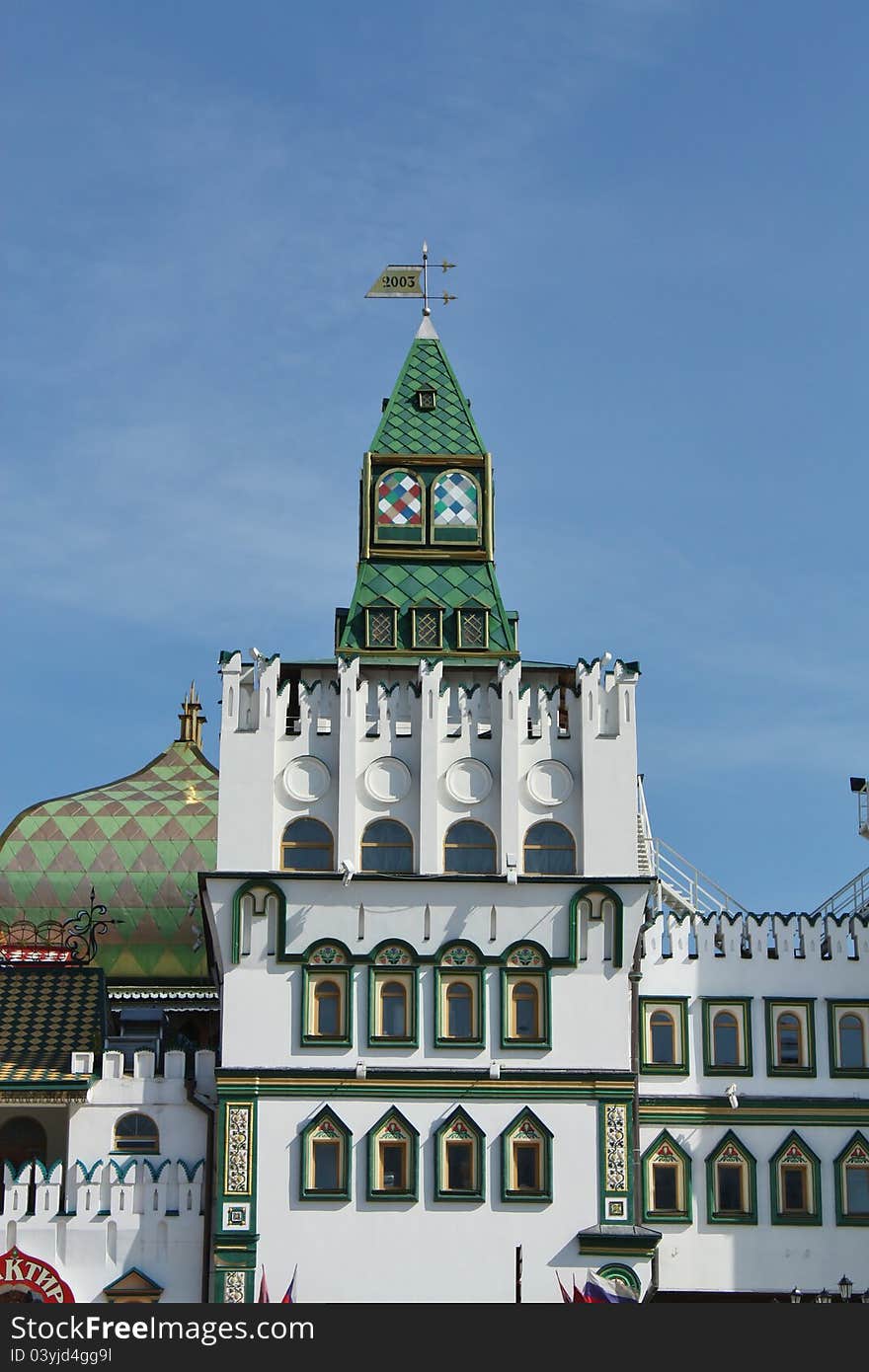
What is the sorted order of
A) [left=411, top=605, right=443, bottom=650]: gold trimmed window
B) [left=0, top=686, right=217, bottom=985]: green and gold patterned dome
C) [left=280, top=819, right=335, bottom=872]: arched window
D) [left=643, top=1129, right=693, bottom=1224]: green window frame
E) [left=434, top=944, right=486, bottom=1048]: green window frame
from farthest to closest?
[left=0, top=686, right=217, bottom=985]: green and gold patterned dome
[left=411, top=605, right=443, bottom=650]: gold trimmed window
[left=643, top=1129, right=693, bottom=1224]: green window frame
[left=280, top=819, right=335, bottom=872]: arched window
[left=434, top=944, right=486, bottom=1048]: green window frame

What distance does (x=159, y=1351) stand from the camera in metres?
37.5

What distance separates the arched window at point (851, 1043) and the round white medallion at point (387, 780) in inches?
482

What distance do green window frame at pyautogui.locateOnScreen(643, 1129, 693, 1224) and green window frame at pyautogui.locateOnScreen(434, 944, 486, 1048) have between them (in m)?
5.63

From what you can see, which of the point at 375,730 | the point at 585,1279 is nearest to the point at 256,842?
the point at 375,730

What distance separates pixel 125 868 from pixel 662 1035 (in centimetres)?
2007

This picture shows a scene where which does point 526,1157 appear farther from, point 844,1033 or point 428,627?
point 428,627

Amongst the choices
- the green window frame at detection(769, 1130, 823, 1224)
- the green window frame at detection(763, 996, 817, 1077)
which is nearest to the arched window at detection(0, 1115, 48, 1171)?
the green window frame at detection(769, 1130, 823, 1224)

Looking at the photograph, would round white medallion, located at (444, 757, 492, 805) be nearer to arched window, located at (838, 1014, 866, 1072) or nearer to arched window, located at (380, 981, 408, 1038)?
arched window, located at (380, 981, 408, 1038)

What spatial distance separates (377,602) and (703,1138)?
1580 centimetres

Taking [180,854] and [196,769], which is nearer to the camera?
[180,854]

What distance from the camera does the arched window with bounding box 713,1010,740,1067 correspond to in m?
57.6

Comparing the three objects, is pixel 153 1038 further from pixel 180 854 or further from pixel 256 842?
pixel 180 854

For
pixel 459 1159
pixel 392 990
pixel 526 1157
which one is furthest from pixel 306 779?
pixel 526 1157

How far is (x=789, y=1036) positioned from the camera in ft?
190
